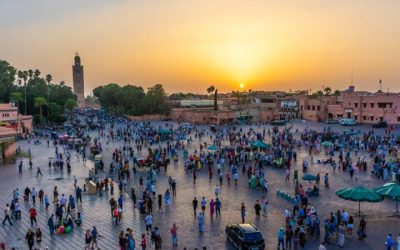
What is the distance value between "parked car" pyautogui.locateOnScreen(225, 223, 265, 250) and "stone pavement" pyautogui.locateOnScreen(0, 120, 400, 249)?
694mm

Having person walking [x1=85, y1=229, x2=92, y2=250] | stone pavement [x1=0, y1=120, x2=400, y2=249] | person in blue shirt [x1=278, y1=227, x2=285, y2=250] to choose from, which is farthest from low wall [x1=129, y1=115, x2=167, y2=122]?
person in blue shirt [x1=278, y1=227, x2=285, y2=250]

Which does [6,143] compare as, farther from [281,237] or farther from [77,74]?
[77,74]

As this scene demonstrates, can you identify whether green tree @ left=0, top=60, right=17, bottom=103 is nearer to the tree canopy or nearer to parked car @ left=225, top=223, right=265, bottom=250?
the tree canopy

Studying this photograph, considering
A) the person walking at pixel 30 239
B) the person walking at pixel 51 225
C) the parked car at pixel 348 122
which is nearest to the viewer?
the person walking at pixel 30 239

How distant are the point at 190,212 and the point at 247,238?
5.99 metres

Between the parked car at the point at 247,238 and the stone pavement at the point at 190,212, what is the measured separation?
0.69 m

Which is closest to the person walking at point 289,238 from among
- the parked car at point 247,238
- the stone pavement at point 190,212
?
the stone pavement at point 190,212

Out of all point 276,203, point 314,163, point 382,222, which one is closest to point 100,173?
point 276,203

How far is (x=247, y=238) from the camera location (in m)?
13.8

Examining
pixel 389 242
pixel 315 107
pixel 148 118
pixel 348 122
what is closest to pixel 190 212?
pixel 389 242

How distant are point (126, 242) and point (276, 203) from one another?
30.9 feet

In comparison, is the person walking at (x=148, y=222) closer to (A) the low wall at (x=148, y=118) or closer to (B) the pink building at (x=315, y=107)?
(B) the pink building at (x=315, y=107)

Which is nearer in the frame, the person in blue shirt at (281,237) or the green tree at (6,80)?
the person in blue shirt at (281,237)

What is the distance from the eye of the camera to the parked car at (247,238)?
13703 millimetres
